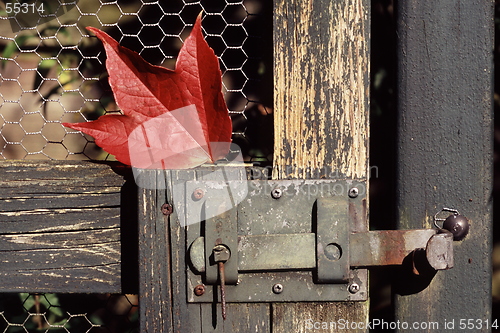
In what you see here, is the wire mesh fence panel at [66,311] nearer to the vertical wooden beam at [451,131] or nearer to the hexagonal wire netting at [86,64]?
the hexagonal wire netting at [86,64]

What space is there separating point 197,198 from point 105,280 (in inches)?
7.7

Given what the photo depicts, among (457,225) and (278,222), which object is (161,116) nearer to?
(278,222)

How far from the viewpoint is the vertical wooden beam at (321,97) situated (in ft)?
2.26

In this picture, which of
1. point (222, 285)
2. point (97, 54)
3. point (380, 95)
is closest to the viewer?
point (222, 285)

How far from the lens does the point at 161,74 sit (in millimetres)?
708

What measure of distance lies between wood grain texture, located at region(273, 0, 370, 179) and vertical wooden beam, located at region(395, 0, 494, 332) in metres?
0.07

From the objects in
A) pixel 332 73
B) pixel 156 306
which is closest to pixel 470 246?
pixel 332 73

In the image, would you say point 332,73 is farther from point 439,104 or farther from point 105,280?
point 105,280

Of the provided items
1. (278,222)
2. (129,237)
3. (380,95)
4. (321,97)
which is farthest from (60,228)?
(380,95)

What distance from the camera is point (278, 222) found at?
692 millimetres

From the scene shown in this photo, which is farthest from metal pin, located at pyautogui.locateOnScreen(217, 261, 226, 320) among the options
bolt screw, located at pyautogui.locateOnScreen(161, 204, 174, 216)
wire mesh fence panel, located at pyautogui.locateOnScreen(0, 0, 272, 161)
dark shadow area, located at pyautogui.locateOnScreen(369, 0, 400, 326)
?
dark shadow area, located at pyautogui.locateOnScreen(369, 0, 400, 326)

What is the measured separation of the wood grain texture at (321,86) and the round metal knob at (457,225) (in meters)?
0.14

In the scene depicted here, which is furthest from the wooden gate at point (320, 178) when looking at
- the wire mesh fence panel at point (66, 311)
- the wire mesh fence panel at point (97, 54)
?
the wire mesh fence panel at point (66, 311)

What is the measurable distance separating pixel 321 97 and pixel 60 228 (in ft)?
1.45
